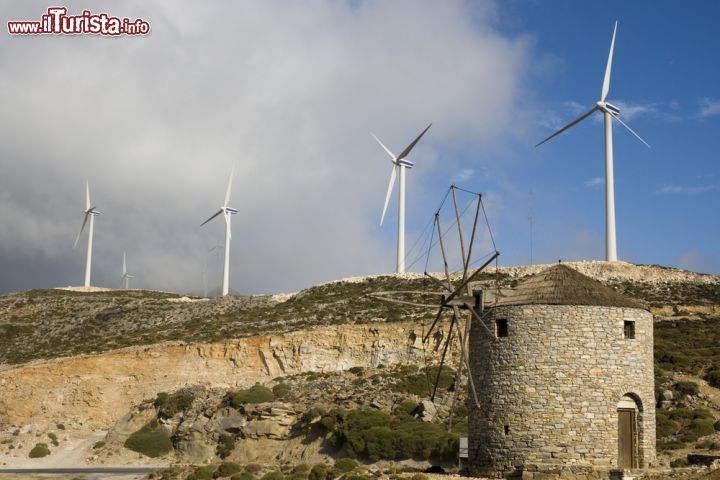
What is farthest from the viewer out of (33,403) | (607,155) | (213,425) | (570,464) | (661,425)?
(607,155)

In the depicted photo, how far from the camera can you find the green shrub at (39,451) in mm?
51944

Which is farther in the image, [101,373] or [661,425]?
[101,373]

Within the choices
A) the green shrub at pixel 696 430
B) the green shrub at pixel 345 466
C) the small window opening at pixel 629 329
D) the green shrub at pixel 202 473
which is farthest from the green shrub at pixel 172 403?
the small window opening at pixel 629 329

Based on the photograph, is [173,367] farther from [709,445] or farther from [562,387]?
[562,387]

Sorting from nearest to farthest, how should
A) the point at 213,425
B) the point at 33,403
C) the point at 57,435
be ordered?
the point at 213,425 < the point at 57,435 < the point at 33,403

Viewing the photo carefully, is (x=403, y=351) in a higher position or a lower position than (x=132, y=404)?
higher

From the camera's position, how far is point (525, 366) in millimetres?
26250

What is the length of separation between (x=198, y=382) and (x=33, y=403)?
38.0 feet

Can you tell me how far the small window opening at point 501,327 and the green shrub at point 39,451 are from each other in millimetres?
35586

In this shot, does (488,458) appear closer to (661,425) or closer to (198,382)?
(661,425)

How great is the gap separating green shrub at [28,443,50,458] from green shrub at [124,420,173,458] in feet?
16.4

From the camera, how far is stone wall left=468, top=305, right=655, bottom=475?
25625 millimetres

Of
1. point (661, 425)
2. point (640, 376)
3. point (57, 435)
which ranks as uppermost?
point (640, 376)

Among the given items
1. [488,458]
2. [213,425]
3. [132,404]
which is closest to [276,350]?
[132,404]
